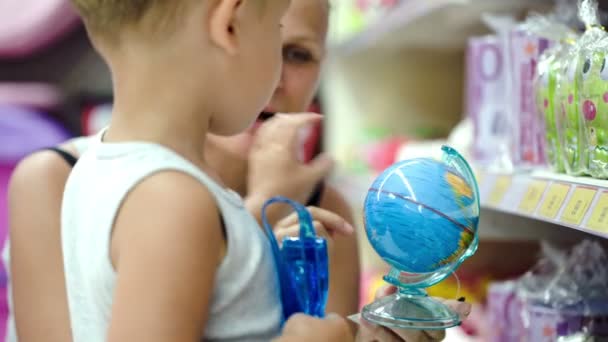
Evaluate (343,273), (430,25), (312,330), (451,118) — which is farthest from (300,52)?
(451,118)

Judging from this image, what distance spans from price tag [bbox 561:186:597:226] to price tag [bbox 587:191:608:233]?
0.07 feet

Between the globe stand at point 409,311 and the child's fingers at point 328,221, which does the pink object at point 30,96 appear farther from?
the globe stand at point 409,311

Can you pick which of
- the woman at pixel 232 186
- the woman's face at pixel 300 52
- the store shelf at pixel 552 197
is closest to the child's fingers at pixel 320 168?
the woman at pixel 232 186

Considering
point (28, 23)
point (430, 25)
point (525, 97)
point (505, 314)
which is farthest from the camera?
point (28, 23)

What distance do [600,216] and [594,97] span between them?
0.21 m

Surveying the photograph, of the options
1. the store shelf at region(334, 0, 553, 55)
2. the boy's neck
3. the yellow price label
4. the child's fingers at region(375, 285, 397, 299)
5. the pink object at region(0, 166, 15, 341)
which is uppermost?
the store shelf at region(334, 0, 553, 55)

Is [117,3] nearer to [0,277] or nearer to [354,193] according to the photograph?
[354,193]

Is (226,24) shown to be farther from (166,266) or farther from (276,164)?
(276,164)

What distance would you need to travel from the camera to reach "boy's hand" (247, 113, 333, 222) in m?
1.39

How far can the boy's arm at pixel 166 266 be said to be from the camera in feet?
2.69

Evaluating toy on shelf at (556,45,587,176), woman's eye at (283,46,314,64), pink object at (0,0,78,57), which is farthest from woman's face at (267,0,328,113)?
pink object at (0,0,78,57)

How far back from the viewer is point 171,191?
0.85 meters

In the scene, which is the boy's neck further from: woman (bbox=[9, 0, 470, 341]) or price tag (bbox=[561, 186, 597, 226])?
price tag (bbox=[561, 186, 597, 226])

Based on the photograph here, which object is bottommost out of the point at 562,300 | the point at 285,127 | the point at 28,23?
the point at 562,300
